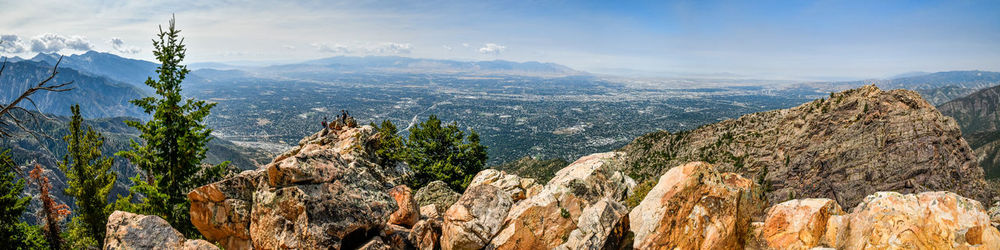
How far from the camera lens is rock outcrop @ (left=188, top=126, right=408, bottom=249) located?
14398 mm

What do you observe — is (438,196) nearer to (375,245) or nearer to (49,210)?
(375,245)

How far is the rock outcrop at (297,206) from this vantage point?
567 inches

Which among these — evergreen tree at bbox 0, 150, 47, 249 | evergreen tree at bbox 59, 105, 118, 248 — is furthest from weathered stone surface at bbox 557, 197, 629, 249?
evergreen tree at bbox 59, 105, 118, 248

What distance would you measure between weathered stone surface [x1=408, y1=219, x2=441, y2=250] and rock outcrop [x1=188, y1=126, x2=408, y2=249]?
57.2 inches

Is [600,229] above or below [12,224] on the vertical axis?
above

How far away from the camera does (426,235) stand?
1686 centimetres

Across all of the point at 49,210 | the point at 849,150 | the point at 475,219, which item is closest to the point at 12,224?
the point at 49,210

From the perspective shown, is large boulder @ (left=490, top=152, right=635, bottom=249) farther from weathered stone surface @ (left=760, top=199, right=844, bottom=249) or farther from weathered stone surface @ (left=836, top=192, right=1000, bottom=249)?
weathered stone surface @ (left=836, top=192, right=1000, bottom=249)

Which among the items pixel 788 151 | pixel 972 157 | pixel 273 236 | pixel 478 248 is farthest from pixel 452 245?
pixel 972 157

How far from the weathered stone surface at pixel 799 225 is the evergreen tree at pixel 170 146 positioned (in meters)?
29.0

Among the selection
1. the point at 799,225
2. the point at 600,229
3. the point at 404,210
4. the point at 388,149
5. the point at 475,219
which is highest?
the point at 799,225

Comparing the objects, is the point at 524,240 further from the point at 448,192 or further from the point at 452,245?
the point at 448,192

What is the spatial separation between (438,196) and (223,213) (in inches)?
452

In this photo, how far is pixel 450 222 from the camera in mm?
16484
